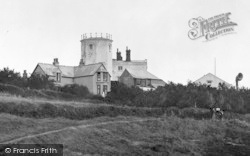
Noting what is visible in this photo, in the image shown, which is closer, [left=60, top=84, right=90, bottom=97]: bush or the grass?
the grass

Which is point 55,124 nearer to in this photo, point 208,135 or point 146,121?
point 146,121

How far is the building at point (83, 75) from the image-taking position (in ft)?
266

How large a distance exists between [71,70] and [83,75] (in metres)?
3.70

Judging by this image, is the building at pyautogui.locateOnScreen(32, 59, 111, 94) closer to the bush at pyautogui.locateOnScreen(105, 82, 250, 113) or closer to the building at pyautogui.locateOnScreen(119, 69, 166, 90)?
the building at pyautogui.locateOnScreen(119, 69, 166, 90)

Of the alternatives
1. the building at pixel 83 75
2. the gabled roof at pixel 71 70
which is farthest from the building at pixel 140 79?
the gabled roof at pixel 71 70

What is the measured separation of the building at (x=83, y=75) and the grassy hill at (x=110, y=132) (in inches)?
1636

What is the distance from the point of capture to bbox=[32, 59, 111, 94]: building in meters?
81.1

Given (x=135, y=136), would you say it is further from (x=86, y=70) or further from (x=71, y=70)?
(x=71, y=70)

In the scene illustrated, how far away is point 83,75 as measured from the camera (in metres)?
82.9

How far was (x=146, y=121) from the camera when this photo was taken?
113 ft

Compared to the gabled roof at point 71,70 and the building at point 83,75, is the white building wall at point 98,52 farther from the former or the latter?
the building at point 83,75

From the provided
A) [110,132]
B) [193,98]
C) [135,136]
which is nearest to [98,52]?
[193,98]

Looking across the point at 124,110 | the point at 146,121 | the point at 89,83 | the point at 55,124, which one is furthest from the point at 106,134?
the point at 89,83

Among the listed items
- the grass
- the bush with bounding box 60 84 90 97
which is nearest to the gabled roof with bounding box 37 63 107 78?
the bush with bounding box 60 84 90 97
